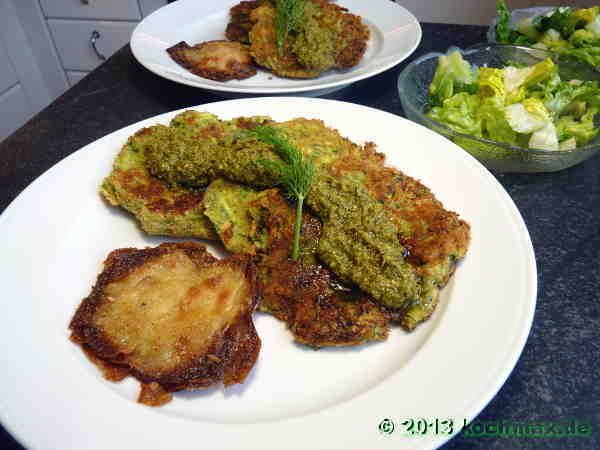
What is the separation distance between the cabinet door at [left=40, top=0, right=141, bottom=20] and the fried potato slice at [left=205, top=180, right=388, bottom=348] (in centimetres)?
502

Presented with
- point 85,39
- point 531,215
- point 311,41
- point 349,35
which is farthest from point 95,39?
point 531,215

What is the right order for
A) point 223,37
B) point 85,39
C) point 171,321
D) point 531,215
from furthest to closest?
point 85,39, point 223,37, point 531,215, point 171,321

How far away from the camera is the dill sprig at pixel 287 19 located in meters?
4.12

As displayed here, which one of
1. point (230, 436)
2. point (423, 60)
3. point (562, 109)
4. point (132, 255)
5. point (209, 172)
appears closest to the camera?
point (230, 436)

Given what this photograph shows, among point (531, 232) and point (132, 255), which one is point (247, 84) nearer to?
point (132, 255)

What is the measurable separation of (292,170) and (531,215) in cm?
176

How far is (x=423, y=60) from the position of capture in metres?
3.85

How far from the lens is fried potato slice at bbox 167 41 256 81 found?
160 inches

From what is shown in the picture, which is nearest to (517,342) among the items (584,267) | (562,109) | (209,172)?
(584,267)

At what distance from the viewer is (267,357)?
2.15 m

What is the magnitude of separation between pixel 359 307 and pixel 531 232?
1513 millimetres

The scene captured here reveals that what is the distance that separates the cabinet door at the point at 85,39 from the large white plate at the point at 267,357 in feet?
15.0

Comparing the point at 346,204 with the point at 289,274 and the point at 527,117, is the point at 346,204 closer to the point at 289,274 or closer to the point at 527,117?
the point at 289,274

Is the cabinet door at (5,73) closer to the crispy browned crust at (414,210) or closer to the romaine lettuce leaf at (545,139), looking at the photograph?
the crispy browned crust at (414,210)
